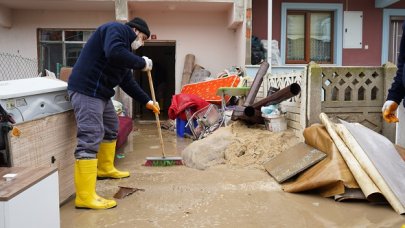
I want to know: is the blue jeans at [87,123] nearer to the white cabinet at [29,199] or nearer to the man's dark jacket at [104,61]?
the man's dark jacket at [104,61]

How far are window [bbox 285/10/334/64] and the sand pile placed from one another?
5237mm

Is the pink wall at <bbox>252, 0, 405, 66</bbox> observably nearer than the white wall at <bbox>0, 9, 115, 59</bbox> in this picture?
Yes

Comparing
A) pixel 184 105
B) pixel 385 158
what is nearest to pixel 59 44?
pixel 184 105

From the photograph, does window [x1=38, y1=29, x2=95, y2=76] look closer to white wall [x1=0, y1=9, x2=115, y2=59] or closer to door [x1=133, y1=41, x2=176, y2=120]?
white wall [x1=0, y1=9, x2=115, y2=59]

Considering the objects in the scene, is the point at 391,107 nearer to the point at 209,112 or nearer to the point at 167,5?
the point at 209,112

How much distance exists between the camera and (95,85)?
131 inches

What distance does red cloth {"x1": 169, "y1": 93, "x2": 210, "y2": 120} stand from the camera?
7262 mm

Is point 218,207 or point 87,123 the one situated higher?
point 87,123

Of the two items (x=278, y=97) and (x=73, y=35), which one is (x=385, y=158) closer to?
(x=278, y=97)

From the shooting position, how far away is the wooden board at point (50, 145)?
2.74 metres

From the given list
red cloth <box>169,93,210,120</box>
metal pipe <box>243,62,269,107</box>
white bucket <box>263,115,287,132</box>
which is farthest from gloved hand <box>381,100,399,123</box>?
red cloth <box>169,93,210,120</box>

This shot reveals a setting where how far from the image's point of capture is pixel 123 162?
516cm

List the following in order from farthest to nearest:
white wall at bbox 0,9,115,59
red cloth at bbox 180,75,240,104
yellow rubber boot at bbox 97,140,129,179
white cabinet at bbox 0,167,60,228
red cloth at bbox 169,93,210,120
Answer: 1. white wall at bbox 0,9,115,59
2. red cloth at bbox 180,75,240,104
3. red cloth at bbox 169,93,210,120
4. yellow rubber boot at bbox 97,140,129,179
5. white cabinet at bbox 0,167,60,228

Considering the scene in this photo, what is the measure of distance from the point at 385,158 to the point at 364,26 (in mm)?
7612
